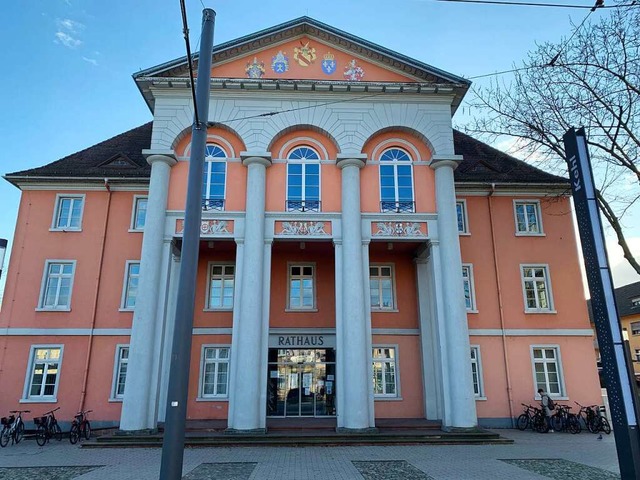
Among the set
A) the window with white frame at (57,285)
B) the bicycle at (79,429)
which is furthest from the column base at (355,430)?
the window with white frame at (57,285)

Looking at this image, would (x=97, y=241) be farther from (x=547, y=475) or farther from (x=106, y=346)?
(x=547, y=475)

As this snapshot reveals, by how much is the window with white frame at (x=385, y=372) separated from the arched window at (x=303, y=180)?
662 cm

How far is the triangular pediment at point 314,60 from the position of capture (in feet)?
59.5

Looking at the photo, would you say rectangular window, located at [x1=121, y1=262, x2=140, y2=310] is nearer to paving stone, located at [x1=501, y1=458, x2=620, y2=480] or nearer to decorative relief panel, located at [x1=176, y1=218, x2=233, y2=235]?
decorative relief panel, located at [x1=176, y1=218, x2=233, y2=235]

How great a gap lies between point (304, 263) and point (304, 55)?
27.6ft

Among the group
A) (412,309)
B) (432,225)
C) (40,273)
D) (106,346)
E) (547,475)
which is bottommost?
(547,475)

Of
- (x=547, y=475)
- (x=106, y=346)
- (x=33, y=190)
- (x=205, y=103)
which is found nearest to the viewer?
(x=205, y=103)

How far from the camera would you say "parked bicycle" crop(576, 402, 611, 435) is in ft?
57.9

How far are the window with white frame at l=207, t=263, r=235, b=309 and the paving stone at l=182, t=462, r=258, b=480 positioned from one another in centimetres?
834

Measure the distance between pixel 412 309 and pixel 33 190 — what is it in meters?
17.0

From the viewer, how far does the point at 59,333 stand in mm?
18750

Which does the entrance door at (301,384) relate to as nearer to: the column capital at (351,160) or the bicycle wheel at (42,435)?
the column capital at (351,160)

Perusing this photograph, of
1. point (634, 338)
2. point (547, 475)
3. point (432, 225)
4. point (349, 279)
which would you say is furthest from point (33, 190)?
point (634, 338)

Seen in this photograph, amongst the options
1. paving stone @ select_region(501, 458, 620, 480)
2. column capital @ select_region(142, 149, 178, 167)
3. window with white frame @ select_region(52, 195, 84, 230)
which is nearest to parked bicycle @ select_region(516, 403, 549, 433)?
paving stone @ select_region(501, 458, 620, 480)
